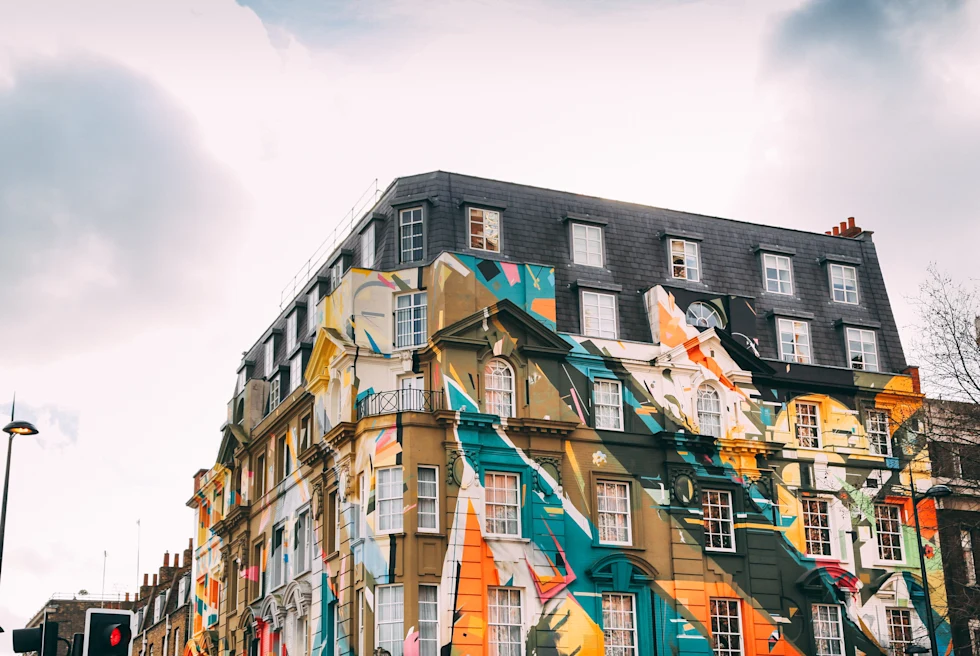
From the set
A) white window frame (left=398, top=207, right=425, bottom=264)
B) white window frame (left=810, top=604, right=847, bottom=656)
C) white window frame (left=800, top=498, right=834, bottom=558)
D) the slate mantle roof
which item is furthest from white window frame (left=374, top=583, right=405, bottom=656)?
white window frame (left=800, top=498, right=834, bottom=558)

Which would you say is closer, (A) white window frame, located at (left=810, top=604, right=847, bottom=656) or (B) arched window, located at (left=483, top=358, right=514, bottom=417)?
(B) arched window, located at (left=483, top=358, right=514, bottom=417)

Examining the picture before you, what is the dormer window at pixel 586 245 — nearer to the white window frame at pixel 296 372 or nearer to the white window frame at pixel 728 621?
the white window frame at pixel 296 372

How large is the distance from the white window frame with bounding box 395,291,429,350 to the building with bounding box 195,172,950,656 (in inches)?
4.2

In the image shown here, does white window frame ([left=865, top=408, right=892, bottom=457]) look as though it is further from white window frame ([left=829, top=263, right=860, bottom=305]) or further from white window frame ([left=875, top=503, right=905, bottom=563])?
white window frame ([left=829, top=263, right=860, bottom=305])

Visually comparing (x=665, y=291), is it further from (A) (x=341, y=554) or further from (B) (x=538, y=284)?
(A) (x=341, y=554)

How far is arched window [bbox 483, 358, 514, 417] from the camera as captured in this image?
43.5 meters

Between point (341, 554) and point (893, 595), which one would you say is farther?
point (893, 595)

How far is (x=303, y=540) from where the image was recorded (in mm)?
47906

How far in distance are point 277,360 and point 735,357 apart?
19646 mm

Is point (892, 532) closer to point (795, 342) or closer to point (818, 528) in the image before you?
point (818, 528)

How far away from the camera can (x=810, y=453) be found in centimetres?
4762

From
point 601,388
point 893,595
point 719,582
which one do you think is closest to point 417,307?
point 601,388

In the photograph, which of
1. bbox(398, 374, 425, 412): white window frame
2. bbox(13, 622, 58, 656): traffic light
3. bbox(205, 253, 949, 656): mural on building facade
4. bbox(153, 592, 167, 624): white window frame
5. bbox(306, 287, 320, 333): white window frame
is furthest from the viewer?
bbox(153, 592, 167, 624): white window frame

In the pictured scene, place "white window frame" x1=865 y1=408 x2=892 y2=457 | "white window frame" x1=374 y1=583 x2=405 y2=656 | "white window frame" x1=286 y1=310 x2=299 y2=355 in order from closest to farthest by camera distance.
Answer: "white window frame" x1=374 y1=583 x2=405 y2=656 < "white window frame" x1=865 y1=408 x2=892 y2=457 < "white window frame" x1=286 y1=310 x2=299 y2=355
